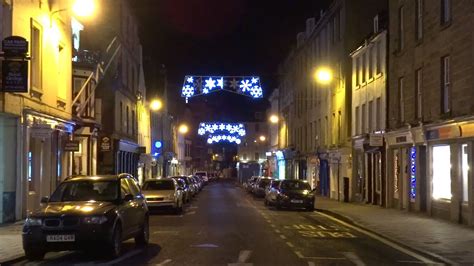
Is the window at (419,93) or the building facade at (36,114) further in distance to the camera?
the window at (419,93)

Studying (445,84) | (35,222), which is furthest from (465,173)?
(35,222)

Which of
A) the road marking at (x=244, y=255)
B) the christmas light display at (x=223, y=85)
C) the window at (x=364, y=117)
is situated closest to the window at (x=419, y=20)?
the window at (x=364, y=117)

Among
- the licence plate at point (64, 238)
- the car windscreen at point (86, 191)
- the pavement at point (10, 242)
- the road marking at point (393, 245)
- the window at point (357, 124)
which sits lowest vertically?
the road marking at point (393, 245)

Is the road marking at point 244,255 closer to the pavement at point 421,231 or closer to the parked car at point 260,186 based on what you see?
the pavement at point 421,231

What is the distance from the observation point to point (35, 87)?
76.8 ft

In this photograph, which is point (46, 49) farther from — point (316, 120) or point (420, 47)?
point (316, 120)

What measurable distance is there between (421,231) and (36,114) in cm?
1325

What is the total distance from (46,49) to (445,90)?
14476 millimetres

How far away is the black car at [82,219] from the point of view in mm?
12992

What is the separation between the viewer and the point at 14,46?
63.0ft

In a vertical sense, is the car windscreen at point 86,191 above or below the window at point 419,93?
below

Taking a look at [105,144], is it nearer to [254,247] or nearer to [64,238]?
[254,247]

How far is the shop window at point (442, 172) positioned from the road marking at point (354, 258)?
9.96 metres

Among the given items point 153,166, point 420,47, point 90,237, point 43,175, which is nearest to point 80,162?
point 43,175
